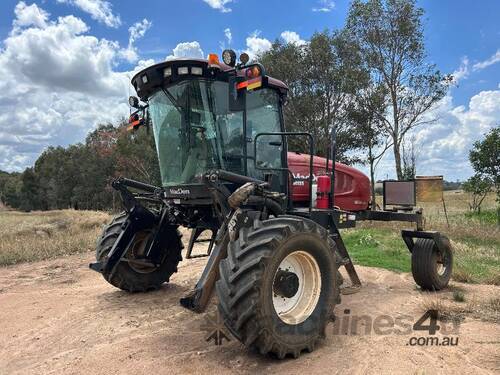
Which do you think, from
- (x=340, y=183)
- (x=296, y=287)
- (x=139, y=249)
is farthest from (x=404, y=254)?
(x=296, y=287)

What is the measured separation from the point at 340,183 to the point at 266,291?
370cm

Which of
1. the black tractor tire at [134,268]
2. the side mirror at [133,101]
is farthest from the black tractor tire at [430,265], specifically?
the side mirror at [133,101]

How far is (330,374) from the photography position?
155 inches

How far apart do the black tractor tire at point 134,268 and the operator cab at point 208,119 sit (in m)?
1.36

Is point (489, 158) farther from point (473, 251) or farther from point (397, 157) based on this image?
point (473, 251)

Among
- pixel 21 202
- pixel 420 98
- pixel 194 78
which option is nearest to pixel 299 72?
pixel 420 98

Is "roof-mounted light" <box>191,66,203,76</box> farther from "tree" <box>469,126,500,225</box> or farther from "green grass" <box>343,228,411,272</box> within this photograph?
"tree" <box>469,126,500,225</box>

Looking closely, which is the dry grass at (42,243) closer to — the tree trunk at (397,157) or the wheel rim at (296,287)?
the wheel rim at (296,287)

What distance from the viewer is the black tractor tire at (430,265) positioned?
7.02 m

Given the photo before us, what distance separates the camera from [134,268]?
6.91 m

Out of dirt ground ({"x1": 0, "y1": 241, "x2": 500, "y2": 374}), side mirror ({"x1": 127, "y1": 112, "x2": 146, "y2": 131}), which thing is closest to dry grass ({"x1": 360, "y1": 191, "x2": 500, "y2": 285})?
dirt ground ({"x1": 0, "y1": 241, "x2": 500, "y2": 374})

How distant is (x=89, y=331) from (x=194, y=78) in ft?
10.5

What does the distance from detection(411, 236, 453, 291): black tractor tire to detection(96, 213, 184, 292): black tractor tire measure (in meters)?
3.73

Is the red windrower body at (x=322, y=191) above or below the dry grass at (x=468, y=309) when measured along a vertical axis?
above
